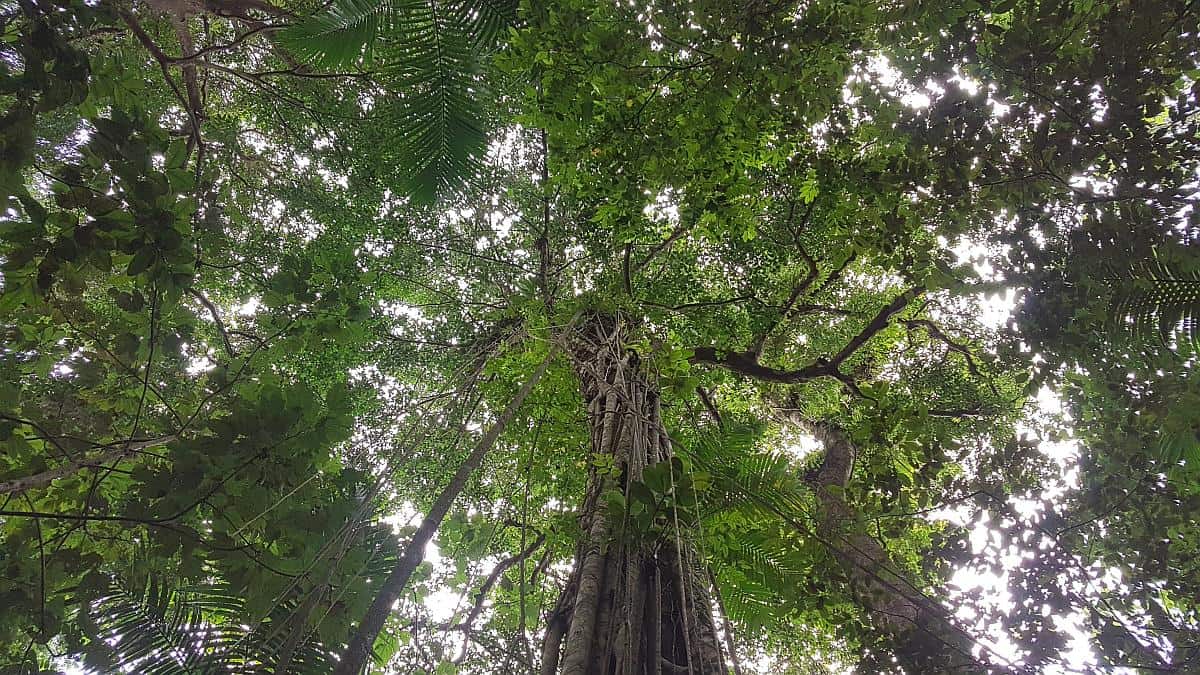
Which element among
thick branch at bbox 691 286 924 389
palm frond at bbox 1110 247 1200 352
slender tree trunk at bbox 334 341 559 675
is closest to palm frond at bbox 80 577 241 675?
slender tree trunk at bbox 334 341 559 675

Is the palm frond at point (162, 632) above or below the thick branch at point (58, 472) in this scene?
below

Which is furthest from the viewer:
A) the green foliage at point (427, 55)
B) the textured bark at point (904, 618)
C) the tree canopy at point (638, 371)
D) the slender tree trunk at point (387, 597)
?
the green foliage at point (427, 55)

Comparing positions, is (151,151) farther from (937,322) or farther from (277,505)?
(937,322)

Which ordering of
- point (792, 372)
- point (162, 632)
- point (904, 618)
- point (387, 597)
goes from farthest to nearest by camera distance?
point (792, 372) → point (904, 618) → point (162, 632) → point (387, 597)

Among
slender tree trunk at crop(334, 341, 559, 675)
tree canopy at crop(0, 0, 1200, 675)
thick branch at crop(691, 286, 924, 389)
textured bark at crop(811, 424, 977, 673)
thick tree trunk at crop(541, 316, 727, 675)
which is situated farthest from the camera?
thick branch at crop(691, 286, 924, 389)

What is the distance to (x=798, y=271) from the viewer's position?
17.6ft

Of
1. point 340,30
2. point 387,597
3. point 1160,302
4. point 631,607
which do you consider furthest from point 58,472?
point 1160,302

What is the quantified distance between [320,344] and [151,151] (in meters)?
0.77

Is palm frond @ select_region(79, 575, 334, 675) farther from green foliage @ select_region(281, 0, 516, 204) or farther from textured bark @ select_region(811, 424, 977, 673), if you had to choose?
green foliage @ select_region(281, 0, 516, 204)

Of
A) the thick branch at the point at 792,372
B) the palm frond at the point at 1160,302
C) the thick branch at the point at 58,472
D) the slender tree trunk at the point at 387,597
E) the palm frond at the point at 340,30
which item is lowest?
the slender tree trunk at the point at 387,597

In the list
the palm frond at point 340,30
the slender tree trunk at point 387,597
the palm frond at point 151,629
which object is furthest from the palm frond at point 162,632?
the palm frond at point 340,30

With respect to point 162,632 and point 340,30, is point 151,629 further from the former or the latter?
point 340,30

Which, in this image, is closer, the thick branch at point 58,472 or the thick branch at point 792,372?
the thick branch at point 58,472

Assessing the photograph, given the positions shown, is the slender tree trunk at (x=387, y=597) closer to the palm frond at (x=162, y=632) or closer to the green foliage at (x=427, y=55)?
the palm frond at (x=162, y=632)
